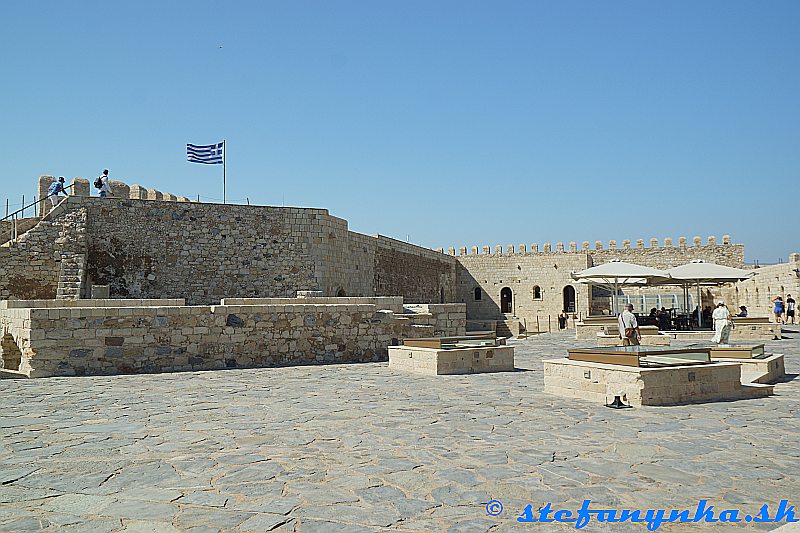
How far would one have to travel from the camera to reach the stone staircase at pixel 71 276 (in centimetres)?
1619

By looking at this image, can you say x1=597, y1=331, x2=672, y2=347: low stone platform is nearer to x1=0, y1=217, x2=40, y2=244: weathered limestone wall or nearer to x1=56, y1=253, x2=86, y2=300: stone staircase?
x1=56, y1=253, x2=86, y2=300: stone staircase

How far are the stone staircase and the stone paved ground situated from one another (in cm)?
942

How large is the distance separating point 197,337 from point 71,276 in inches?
307

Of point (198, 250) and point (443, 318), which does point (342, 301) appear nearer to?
point (443, 318)

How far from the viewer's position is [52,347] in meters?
9.66

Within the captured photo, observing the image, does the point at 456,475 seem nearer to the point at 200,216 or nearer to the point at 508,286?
the point at 200,216

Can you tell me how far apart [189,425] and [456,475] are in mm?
2732

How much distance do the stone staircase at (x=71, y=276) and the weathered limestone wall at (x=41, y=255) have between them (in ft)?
0.14

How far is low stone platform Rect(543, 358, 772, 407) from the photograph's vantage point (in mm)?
6484

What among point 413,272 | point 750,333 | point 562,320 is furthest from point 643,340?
point 562,320

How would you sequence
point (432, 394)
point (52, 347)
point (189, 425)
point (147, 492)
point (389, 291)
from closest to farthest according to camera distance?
point (147, 492) < point (189, 425) < point (432, 394) < point (52, 347) < point (389, 291)

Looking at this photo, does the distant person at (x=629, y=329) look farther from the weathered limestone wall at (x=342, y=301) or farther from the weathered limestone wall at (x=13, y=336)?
the weathered limestone wall at (x=13, y=336)

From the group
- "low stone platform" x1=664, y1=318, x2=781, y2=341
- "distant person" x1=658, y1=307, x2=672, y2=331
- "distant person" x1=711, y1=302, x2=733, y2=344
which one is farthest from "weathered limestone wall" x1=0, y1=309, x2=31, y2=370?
"distant person" x1=658, y1=307, x2=672, y2=331

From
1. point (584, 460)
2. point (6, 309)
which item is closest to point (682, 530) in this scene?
point (584, 460)
